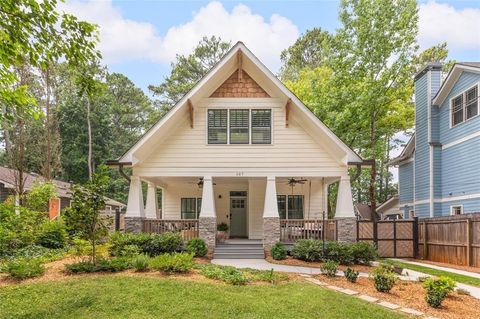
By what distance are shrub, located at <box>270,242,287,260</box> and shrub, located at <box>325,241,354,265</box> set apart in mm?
1400

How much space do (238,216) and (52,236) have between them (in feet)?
24.7

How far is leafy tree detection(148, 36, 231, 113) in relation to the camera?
35.1m

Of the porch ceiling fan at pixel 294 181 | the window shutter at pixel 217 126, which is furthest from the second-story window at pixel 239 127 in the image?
the porch ceiling fan at pixel 294 181

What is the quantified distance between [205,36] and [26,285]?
30.6m

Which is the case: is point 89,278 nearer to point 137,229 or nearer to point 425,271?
point 137,229

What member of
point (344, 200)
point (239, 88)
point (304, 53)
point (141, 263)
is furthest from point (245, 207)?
point (304, 53)

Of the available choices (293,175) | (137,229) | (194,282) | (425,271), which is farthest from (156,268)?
(425,271)

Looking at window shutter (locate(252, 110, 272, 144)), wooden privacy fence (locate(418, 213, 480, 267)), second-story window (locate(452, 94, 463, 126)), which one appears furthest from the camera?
second-story window (locate(452, 94, 463, 126))

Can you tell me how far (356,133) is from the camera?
21.4 metres

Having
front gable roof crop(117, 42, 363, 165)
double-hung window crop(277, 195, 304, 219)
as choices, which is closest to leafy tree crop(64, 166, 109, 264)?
front gable roof crop(117, 42, 363, 165)

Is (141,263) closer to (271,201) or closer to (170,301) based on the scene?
(170,301)

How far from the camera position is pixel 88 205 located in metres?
8.87

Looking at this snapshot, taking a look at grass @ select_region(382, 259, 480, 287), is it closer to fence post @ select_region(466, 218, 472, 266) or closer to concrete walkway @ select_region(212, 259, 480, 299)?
concrete walkway @ select_region(212, 259, 480, 299)

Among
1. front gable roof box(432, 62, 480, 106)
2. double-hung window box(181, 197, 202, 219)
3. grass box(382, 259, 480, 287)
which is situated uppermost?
front gable roof box(432, 62, 480, 106)
